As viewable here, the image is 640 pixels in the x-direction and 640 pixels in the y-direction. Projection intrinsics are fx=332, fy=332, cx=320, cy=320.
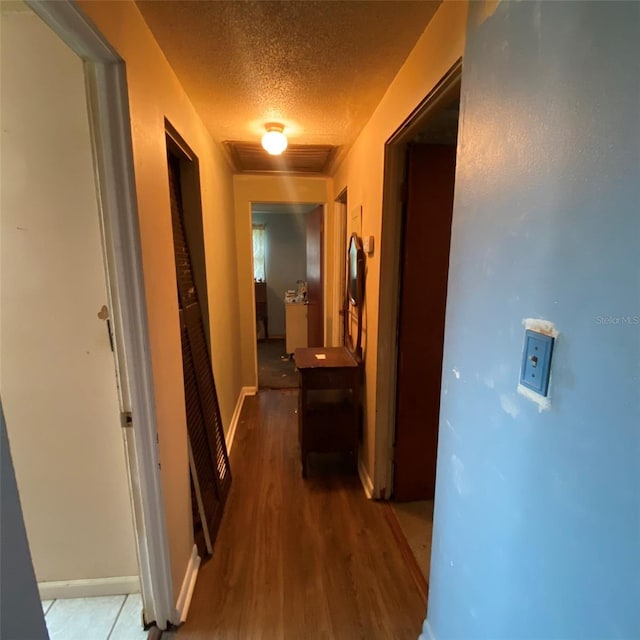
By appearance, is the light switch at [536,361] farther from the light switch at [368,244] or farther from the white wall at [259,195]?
the white wall at [259,195]

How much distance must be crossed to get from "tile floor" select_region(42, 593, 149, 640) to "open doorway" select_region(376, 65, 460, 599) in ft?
3.97

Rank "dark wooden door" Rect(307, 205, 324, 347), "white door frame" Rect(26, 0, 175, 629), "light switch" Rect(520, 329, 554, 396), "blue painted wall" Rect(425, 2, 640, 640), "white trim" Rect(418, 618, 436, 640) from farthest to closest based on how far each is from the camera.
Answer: "dark wooden door" Rect(307, 205, 324, 347)
"white trim" Rect(418, 618, 436, 640)
"white door frame" Rect(26, 0, 175, 629)
"light switch" Rect(520, 329, 554, 396)
"blue painted wall" Rect(425, 2, 640, 640)

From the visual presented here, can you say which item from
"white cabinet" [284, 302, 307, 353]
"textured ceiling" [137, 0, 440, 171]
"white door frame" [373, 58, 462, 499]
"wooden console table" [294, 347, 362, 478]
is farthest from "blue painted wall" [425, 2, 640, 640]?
"white cabinet" [284, 302, 307, 353]

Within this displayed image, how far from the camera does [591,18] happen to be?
55 cm

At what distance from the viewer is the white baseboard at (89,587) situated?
54.3 inches

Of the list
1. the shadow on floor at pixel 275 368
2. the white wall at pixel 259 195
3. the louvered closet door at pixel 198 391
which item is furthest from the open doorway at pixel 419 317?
the white wall at pixel 259 195

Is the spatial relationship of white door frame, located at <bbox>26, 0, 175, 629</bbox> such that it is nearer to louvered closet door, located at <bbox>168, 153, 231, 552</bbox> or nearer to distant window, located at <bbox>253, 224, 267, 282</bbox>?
louvered closet door, located at <bbox>168, 153, 231, 552</bbox>

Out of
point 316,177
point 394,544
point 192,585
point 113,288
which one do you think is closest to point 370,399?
point 394,544

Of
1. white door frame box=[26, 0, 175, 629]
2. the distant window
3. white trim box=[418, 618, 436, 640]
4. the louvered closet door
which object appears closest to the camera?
white door frame box=[26, 0, 175, 629]

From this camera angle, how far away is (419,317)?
1.85 m

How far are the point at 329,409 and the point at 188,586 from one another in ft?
3.79

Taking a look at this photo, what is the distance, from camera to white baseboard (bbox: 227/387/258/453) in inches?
104

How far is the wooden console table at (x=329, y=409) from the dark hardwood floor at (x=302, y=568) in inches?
9.7

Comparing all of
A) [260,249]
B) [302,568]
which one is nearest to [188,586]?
[302,568]
